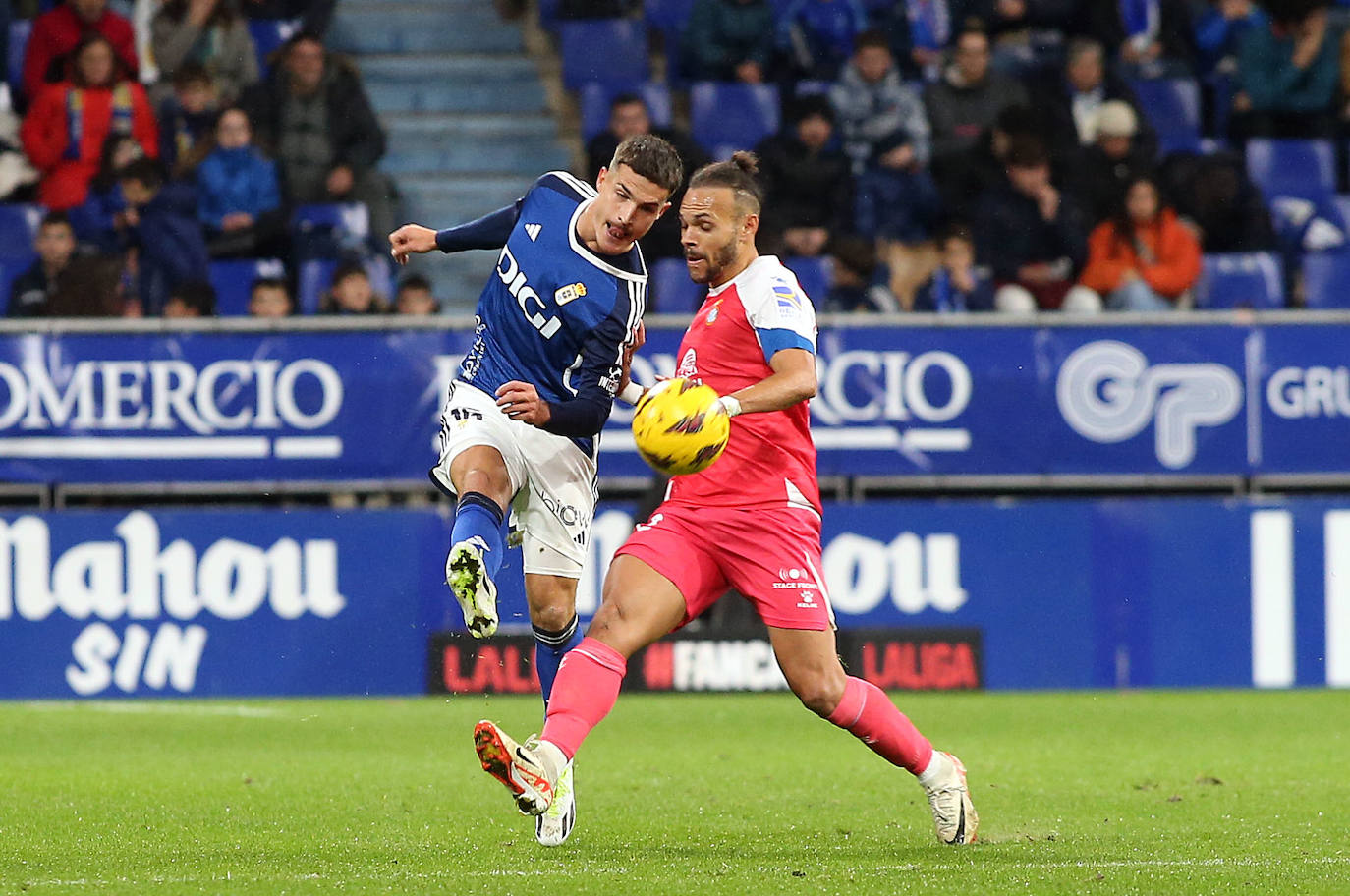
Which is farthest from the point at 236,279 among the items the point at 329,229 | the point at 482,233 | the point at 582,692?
the point at 582,692

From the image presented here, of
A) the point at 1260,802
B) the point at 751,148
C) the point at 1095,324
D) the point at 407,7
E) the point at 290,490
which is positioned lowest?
the point at 1260,802

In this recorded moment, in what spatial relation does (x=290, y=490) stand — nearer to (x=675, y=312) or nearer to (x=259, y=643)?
(x=259, y=643)

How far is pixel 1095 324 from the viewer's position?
11.7 m

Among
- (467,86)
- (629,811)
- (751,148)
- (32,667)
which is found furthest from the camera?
(467,86)

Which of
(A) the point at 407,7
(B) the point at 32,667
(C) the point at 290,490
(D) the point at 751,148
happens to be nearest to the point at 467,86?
(A) the point at 407,7

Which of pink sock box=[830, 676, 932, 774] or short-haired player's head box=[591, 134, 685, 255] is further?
short-haired player's head box=[591, 134, 685, 255]

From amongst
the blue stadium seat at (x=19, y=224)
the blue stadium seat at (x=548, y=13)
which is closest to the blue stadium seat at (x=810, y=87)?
the blue stadium seat at (x=548, y=13)

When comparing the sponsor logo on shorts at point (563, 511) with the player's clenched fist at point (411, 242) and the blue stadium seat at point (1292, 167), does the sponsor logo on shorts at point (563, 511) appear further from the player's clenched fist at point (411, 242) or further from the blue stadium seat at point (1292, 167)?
the blue stadium seat at point (1292, 167)

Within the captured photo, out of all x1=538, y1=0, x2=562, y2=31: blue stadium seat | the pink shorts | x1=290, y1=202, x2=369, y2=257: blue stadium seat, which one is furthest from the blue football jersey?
x1=538, y1=0, x2=562, y2=31: blue stadium seat

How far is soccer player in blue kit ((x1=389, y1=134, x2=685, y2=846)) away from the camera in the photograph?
6723 millimetres

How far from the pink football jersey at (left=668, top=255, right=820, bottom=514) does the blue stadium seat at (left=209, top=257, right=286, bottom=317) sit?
7593 millimetres

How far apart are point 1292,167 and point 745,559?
34.4 ft

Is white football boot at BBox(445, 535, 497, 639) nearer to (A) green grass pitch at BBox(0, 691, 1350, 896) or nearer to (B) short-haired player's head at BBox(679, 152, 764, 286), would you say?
(A) green grass pitch at BBox(0, 691, 1350, 896)

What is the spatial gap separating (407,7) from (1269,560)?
879 cm
